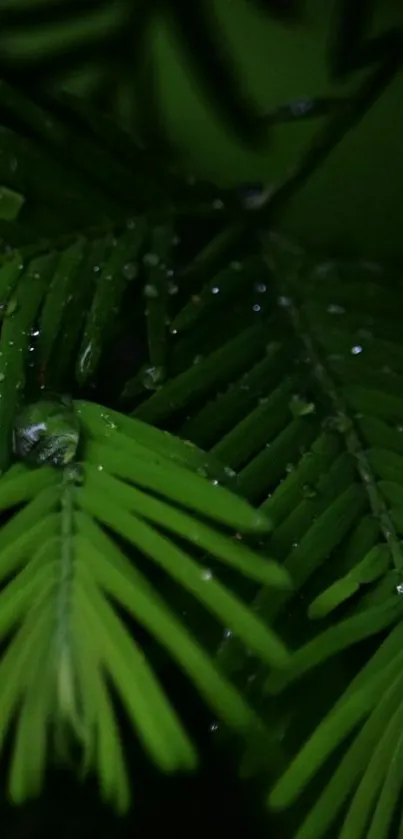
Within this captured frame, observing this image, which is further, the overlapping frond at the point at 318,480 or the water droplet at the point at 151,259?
the water droplet at the point at 151,259

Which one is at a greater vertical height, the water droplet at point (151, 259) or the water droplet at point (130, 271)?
the water droplet at point (151, 259)

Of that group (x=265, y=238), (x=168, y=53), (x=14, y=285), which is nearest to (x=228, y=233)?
(x=265, y=238)

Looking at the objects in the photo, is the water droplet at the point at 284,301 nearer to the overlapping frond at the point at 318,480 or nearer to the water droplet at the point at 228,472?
the overlapping frond at the point at 318,480

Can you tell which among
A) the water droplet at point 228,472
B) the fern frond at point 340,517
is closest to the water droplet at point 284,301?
the fern frond at point 340,517

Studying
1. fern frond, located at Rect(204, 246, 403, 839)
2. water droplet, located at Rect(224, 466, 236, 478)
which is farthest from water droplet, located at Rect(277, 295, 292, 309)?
water droplet, located at Rect(224, 466, 236, 478)

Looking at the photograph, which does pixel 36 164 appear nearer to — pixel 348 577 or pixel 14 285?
pixel 14 285

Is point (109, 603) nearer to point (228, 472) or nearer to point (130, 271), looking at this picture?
point (228, 472)

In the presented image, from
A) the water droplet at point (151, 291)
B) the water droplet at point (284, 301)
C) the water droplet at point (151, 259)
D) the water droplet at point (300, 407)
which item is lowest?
the water droplet at point (300, 407)
